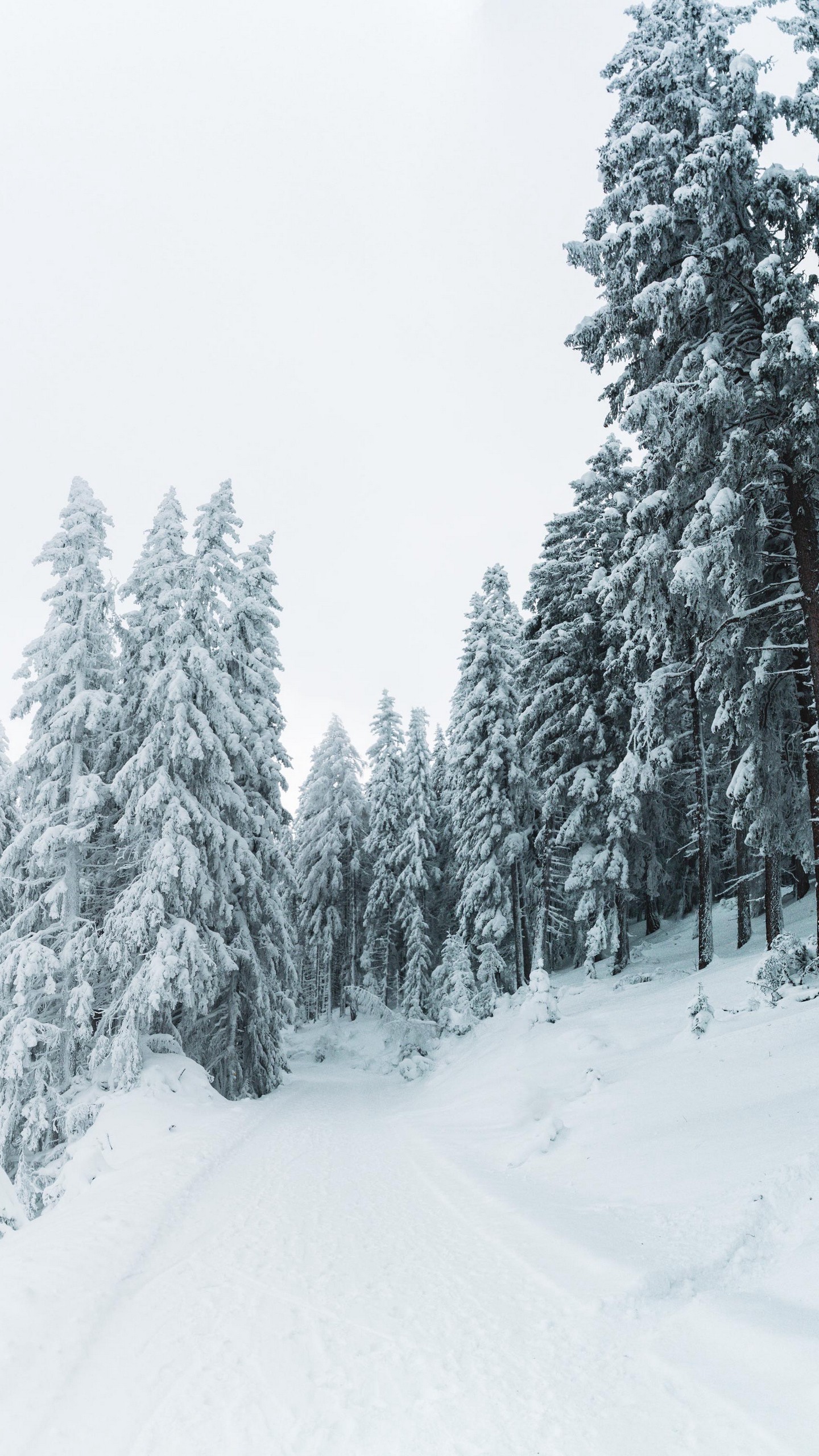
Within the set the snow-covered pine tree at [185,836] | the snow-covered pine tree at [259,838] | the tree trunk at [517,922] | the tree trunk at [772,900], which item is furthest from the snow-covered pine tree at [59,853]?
the tree trunk at [772,900]

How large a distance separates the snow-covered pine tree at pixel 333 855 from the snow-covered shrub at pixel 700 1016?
29.8 meters

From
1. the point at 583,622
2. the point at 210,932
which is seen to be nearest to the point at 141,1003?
the point at 210,932

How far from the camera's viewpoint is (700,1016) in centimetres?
1034

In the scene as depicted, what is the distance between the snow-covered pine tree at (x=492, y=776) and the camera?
2728 centimetres

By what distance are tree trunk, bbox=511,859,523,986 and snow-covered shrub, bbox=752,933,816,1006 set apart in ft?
51.9

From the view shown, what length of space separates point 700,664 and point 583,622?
21.6 ft

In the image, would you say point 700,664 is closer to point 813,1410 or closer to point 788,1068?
point 788,1068

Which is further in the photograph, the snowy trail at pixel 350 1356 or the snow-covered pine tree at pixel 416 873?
the snow-covered pine tree at pixel 416 873

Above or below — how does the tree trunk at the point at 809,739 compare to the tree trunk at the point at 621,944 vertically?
above

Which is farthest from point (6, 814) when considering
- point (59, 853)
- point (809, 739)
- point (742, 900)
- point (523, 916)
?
point (809, 739)

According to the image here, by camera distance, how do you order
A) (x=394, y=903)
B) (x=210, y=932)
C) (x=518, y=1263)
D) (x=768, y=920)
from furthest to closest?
1. (x=394, y=903)
2. (x=210, y=932)
3. (x=768, y=920)
4. (x=518, y=1263)

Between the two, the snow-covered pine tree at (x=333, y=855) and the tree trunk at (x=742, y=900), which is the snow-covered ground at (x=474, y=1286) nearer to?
the tree trunk at (x=742, y=900)

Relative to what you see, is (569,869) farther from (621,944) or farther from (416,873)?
(416,873)

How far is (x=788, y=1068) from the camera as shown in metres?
7.50
